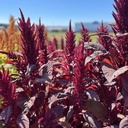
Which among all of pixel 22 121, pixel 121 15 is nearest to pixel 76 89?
pixel 22 121

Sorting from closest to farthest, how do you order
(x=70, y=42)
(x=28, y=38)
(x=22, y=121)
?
(x=22, y=121)
(x=28, y=38)
(x=70, y=42)

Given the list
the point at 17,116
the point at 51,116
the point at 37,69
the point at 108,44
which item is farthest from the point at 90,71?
the point at 51,116

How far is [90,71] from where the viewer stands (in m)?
1.56

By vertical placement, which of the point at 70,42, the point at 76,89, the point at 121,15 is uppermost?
the point at 121,15

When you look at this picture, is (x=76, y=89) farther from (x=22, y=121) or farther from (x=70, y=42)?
(x=70, y=42)

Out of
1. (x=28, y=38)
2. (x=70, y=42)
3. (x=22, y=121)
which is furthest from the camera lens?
(x=70, y=42)

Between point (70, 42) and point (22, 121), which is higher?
point (70, 42)

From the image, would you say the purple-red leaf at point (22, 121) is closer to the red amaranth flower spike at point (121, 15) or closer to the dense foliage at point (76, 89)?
the dense foliage at point (76, 89)

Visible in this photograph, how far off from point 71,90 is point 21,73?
0.94 feet

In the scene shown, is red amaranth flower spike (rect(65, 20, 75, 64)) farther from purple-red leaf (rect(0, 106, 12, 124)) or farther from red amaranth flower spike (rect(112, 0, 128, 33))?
purple-red leaf (rect(0, 106, 12, 124))

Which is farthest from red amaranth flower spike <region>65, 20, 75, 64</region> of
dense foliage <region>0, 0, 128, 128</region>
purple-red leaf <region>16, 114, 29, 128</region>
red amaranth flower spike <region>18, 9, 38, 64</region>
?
purple-red leaf <region>16, 114, 29, 128</region>

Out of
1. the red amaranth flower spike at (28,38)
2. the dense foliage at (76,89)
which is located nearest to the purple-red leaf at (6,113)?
the dense foliage at (76,89)

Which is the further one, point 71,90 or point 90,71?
point 90,71

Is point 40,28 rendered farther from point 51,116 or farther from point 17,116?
point 51,116
